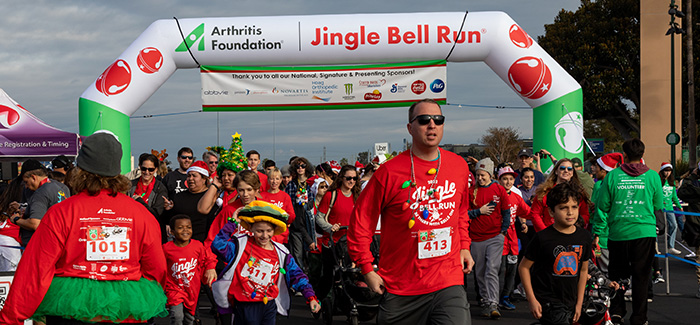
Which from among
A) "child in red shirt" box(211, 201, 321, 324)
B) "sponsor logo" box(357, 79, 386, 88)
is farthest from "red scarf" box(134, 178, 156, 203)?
"sponsor logo" box(357, 79, 386, 88)

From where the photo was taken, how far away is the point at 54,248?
10.0 feet

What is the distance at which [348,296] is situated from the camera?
772cm

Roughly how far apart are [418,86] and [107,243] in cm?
1089

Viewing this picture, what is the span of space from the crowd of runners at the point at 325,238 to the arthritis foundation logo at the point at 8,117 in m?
4.33

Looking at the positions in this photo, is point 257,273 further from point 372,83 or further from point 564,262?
point 372,83

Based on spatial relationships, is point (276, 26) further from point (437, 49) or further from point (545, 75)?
point (545, 75)

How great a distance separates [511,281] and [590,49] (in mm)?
28761

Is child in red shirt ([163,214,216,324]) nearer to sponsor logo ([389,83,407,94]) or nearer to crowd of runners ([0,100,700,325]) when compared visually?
crowd of runners ([0,100,700,325])

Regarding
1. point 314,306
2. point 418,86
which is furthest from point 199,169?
point 418,86

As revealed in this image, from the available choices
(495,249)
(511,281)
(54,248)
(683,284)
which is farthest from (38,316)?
(683,284)

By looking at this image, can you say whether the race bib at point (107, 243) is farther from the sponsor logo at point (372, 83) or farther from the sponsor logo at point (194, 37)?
the sponsor logo at point (372, 83)

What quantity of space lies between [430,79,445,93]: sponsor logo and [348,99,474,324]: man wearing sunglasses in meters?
9.57

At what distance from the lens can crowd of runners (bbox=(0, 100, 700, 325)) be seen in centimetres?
315

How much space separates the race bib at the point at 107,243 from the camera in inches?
124
